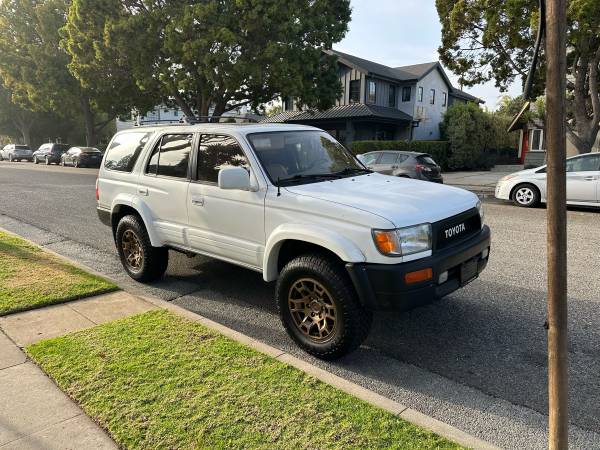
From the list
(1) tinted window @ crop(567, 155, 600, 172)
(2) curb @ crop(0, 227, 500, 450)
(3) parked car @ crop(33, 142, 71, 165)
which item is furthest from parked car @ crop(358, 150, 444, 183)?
(3) parked car @ crop(33, 142, 71, 165)

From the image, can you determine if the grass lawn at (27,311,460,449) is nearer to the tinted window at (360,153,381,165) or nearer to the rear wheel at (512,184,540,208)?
the rear wheel at (512,184,540,208)

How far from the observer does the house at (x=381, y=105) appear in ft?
97.3

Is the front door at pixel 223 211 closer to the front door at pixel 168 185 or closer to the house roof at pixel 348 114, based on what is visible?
the front door at pixel 168 185

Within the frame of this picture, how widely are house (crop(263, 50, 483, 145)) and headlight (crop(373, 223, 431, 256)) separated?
24907 mm

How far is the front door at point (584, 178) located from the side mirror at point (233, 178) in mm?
9023

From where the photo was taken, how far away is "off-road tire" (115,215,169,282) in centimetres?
531

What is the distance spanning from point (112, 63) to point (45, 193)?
11088 mm

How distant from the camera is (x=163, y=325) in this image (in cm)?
410

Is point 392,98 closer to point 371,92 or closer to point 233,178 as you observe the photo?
point 371,92

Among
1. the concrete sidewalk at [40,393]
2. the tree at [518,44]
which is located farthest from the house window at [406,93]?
the concrete sidewalk at [40,393]

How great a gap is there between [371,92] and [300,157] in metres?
28.0

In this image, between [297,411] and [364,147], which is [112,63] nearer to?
[364,147]

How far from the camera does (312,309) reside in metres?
3.73

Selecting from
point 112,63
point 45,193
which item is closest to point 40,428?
point 45,193
